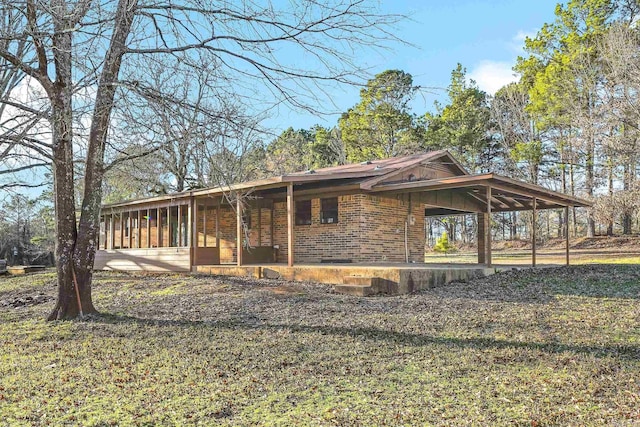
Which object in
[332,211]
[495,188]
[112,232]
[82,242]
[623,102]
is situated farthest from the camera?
[623,102]

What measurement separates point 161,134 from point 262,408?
3.07 meters

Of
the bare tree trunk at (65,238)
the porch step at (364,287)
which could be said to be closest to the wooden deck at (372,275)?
the porch step at (364,287)

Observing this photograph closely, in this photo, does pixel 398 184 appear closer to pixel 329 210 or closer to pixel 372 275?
pixel 329 210

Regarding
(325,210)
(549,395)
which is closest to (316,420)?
(549,395)

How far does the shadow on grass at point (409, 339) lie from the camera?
5.93m

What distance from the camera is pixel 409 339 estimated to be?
662cm

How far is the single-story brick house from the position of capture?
13.7 m

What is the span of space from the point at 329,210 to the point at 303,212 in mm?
986

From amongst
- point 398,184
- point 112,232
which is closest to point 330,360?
point 398,184

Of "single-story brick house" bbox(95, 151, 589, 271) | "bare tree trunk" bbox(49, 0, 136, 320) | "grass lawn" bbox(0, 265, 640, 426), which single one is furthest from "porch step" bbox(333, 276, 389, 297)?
"bare tree trunk" bbox(49, 0, 136, 320)

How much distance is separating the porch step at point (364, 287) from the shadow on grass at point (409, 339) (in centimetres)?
301

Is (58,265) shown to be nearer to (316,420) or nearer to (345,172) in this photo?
(316,420)

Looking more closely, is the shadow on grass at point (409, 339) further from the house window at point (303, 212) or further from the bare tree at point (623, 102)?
the bare tree at point (623, 102)

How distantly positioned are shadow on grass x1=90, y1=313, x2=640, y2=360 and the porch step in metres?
3.01
